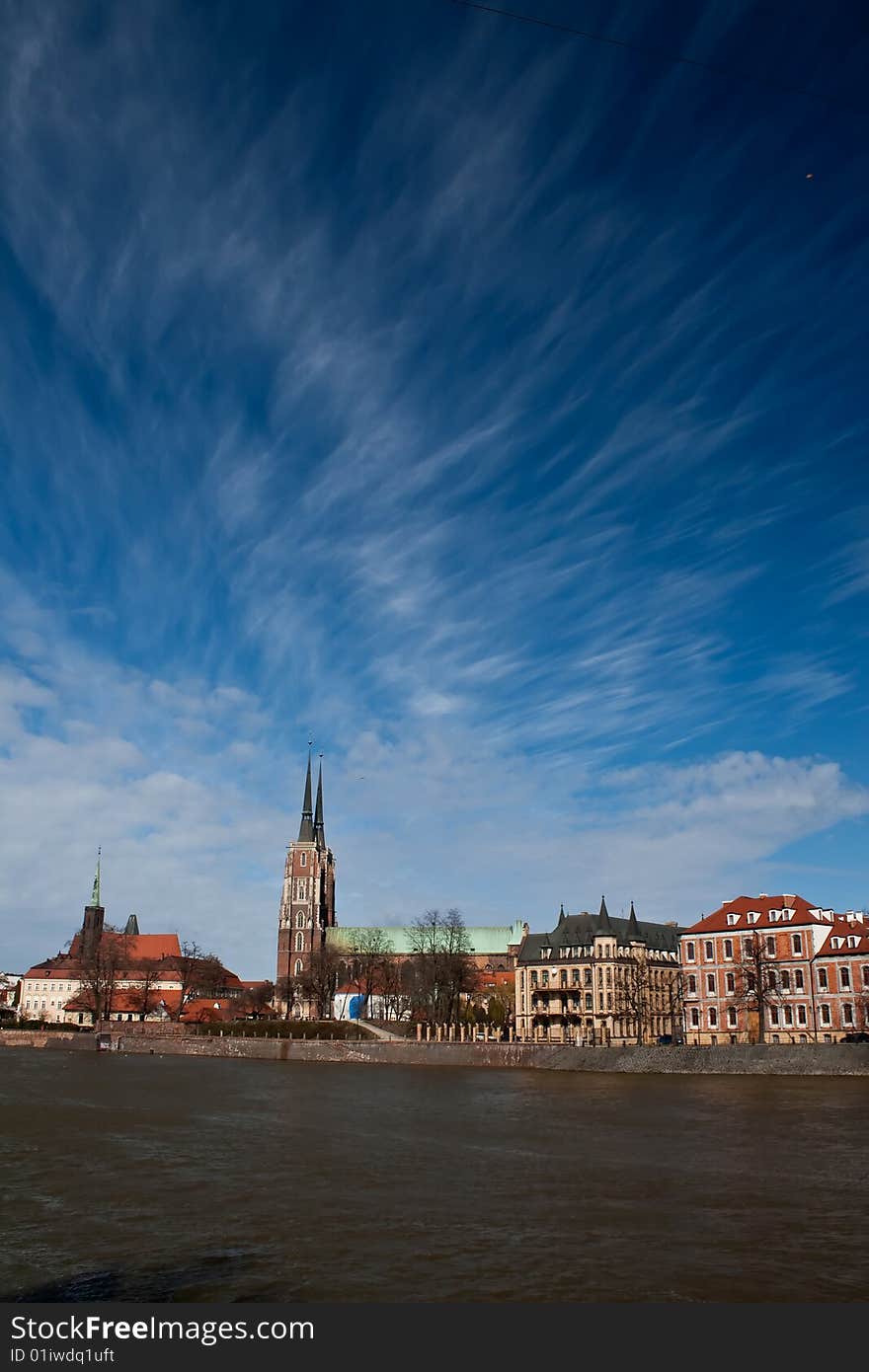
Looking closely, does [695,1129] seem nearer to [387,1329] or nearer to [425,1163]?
[425,1163]

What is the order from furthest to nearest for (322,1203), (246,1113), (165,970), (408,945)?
(408,945) < (165,970) < (246,1113) < (322,1203)

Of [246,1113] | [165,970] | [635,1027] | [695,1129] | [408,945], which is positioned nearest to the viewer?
[695,1129]

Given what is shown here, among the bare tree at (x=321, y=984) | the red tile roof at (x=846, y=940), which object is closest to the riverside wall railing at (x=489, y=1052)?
the red tile roof at (x=846, y=940)

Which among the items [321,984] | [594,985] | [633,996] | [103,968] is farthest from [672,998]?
[103,968]

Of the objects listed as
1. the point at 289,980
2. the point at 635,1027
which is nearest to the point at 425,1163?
the point at 635,1027

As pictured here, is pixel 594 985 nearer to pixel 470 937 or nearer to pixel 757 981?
pixel 757 981

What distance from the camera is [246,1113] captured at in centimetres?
4047

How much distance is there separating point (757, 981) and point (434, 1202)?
6858 cm

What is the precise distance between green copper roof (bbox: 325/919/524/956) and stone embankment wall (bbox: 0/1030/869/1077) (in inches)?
3207

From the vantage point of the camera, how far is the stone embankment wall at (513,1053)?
65.2 metres

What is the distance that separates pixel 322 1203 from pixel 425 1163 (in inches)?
266

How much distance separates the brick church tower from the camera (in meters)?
182

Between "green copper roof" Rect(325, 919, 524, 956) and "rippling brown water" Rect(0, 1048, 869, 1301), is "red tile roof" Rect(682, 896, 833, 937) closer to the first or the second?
"rippling brown water" Rect(0, 1048, 869, 1301)

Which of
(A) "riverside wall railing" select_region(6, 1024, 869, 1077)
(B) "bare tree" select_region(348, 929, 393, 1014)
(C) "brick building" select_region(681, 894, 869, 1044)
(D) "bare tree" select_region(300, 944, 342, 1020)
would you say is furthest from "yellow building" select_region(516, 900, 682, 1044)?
(D) "bare tree" select_region(300, 944, 342, 1020)
